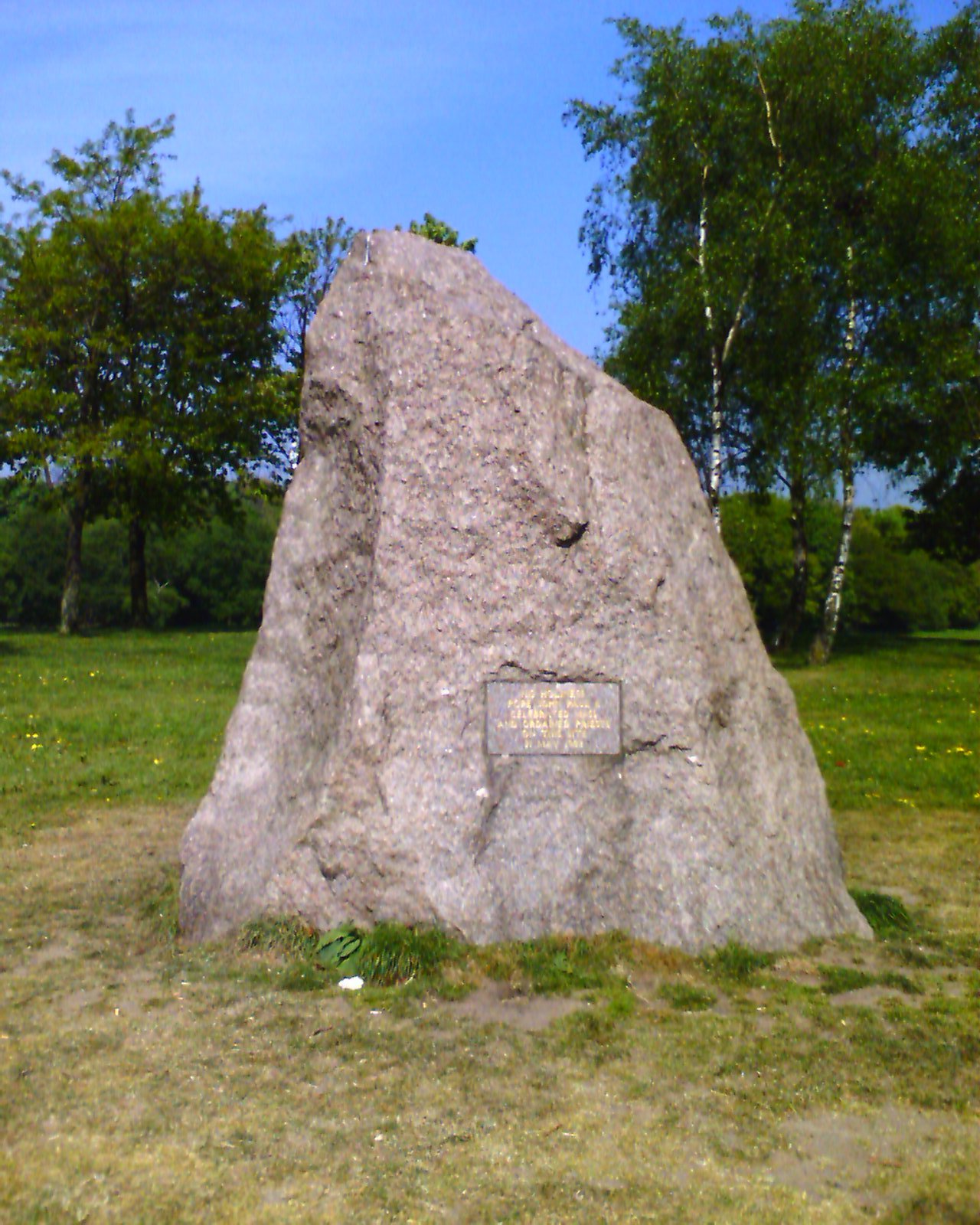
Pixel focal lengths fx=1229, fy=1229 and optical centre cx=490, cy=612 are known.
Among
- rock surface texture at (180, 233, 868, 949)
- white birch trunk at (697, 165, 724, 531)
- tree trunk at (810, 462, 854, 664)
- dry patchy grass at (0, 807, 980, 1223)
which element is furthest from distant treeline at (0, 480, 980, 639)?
dry patchy grass at (0, 807, 980, 1223)

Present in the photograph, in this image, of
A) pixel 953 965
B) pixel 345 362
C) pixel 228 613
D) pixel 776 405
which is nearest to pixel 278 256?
pixel 776 405

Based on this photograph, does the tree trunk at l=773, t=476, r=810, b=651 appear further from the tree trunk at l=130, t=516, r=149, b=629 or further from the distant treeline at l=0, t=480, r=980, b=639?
the tree trunk at l=130, t=516, r=149, b=629

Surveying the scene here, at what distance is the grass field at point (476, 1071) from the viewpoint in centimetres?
406

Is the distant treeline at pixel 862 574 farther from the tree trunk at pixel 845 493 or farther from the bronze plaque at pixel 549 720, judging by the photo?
the bronze plaque at pixel 549 720

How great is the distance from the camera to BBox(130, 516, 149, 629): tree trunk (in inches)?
1403

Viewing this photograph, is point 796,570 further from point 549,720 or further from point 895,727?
point 549,720

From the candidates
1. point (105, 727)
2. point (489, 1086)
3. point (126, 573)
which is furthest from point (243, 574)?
point (489, 1086)

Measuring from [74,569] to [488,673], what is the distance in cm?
2742

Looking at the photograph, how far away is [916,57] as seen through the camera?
25.1 m

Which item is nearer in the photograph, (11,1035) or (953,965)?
(11,1035)

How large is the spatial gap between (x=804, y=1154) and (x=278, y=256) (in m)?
33.5

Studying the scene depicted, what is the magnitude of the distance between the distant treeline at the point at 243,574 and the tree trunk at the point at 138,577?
8422 millimetres

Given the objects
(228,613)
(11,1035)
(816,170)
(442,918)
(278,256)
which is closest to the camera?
(11,1035)

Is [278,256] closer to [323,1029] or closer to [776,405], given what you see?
[776,405]
